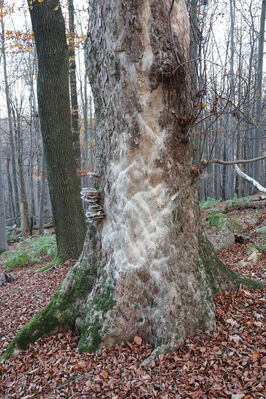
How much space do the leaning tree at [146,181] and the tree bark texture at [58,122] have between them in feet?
11.5

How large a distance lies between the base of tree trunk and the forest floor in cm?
11

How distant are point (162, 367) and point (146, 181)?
6.32ft

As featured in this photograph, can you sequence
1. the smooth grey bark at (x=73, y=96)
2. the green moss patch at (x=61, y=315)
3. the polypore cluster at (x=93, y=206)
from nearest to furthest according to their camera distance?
the polypore cluster at (x=93, y=206) → the green moss patch at (x=61, y=315) → the smooth grey bark at (x=73, y=96)

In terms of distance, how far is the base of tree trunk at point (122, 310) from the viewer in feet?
9.68

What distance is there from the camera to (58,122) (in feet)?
21.5

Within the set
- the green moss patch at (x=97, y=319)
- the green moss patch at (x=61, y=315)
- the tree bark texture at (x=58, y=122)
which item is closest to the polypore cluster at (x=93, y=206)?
the green moss patch at (x=61, y=315)

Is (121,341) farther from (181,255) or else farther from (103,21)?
(103,21)

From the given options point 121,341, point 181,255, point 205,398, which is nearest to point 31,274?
point 121,341

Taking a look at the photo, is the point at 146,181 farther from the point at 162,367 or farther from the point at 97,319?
the point at 162,367

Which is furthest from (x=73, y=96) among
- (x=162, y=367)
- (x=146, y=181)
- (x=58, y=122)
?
(x=162, y=367)

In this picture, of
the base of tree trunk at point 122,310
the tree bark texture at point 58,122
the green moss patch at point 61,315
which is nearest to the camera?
the base of tree trunk at point 122,310

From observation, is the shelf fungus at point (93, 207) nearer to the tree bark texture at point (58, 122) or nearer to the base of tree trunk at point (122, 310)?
the base of tree trunk at point (122, 310)

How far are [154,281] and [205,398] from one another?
1144mm

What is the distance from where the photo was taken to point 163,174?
10.1 ft
